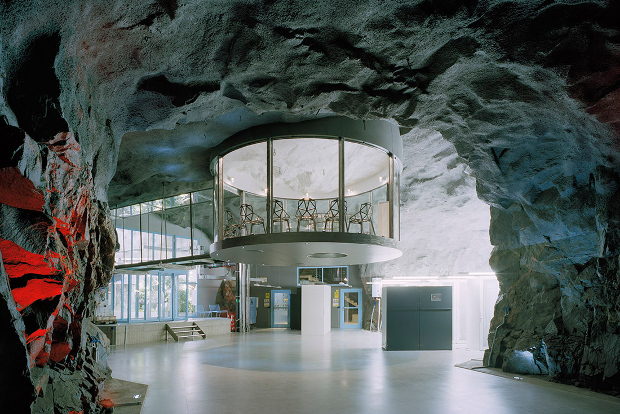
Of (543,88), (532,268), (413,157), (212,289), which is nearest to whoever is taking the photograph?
(543,88)

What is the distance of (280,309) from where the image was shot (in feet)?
93.9

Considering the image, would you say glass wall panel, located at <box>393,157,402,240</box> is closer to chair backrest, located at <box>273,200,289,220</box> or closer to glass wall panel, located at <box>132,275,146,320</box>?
chair backrest, located at <box>273,200,289,220</box>

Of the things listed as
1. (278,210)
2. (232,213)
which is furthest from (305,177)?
(232,213)

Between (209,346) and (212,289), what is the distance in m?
13.6

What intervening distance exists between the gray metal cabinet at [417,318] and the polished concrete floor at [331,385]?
71 centimetres

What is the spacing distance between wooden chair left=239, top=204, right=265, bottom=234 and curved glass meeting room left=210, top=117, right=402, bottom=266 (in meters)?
0.03

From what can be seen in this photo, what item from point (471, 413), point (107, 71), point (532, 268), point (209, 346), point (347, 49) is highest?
point (347, 49)

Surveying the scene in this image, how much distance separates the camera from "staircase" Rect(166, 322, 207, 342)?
19812 mm

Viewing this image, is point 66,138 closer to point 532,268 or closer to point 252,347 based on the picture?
point 532,268

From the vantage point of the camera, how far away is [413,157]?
1631cm

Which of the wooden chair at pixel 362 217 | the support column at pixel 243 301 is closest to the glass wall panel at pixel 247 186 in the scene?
the wooden chair at pixel 362 217

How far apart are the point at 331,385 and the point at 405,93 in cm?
624

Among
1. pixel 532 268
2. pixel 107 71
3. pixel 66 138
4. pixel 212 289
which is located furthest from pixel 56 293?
pixel 212 289

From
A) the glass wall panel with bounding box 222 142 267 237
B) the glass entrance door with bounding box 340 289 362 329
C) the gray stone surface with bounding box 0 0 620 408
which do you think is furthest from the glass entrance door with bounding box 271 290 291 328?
the gray stone surface with bounding box 0 0 620 408
